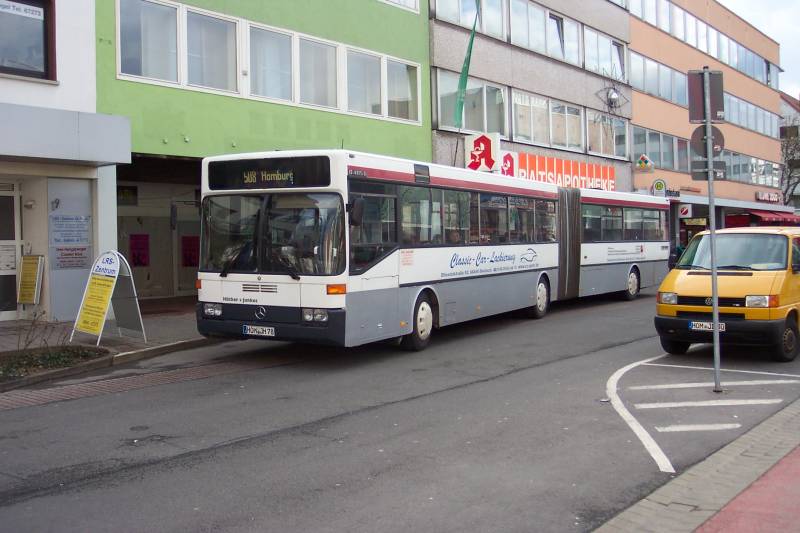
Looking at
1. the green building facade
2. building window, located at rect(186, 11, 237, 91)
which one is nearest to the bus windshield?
the green building facade

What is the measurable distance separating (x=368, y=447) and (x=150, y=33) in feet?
39.2

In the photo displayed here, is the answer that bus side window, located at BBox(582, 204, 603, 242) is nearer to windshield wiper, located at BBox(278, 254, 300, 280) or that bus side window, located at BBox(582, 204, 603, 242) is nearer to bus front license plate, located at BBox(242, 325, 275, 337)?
windshield wiper, located at BBox(278, 254, 300, 280)

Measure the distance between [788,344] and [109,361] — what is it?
31.4 feet

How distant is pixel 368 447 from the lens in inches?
262

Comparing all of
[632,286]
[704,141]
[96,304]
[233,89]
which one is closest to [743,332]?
[704,141]

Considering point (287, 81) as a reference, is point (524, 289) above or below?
below

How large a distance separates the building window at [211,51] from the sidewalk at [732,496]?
13.5 meters

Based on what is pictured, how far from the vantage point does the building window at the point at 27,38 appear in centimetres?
1358

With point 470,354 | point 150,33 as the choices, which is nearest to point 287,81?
point 150,33

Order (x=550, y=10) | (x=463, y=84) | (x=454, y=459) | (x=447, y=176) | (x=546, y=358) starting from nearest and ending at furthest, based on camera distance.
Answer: (x=454, y=459) < (x=546, y=358) < (x=447, y=176) < (x=463, y=84) < (x=550, y=10)

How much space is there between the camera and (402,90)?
22.2 metres

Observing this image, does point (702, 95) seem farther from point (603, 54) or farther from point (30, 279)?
point (603, 54)

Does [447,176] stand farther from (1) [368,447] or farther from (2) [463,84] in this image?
(2) [463,84]

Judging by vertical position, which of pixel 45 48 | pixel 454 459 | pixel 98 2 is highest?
pixel 98 2
